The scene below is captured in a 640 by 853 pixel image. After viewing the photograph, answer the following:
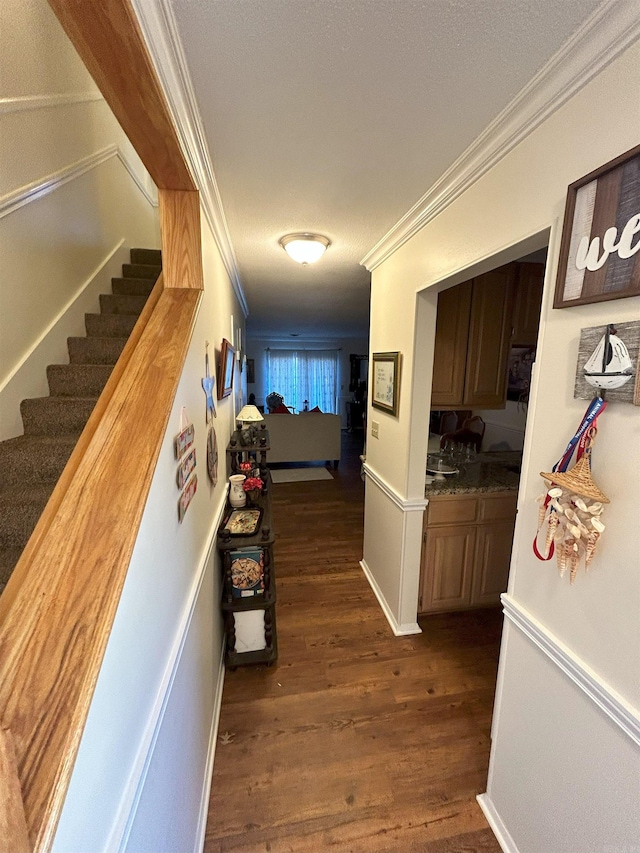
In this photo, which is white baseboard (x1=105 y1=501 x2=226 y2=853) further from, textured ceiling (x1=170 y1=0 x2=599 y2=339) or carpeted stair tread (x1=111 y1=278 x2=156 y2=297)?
carpeted stair tread (x1=111 y1=278 x2=156 y2=297)

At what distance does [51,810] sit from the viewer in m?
0.38

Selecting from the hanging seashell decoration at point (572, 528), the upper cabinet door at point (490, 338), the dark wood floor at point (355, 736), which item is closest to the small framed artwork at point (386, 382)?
the upper cabinet door at point (490, 338)

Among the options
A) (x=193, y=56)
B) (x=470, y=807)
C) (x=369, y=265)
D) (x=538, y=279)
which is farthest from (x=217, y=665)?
(x=538, y=279)

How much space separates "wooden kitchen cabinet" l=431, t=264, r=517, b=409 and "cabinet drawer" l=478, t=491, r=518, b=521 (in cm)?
59

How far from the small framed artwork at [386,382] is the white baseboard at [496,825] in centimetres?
172

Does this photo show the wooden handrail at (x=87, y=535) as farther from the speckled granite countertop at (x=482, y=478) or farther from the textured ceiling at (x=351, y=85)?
the speckled granite countertop at (x=482, y=478)

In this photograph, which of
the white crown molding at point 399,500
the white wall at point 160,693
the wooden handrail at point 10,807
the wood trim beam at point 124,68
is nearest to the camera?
the wooden handrail at point 10,807

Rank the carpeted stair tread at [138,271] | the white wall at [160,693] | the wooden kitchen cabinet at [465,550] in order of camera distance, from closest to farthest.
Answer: the white wall at [160,693]
the wooden kitchen cabinet at [465,550]
the carpeted stair tread at [138,271]

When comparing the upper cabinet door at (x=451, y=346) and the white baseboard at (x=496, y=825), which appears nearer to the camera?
the white baseboard at (x=496, y=825)

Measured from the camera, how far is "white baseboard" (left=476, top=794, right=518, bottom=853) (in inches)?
45.6

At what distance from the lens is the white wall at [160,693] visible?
52cm

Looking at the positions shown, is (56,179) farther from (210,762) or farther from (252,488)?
(210,762)

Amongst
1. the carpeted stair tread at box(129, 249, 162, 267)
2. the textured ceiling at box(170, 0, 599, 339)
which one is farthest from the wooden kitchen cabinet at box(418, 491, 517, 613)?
the carpeted stair tread at box(129, 249, 162, 267)

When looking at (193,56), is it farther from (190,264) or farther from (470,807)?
(470,807)
